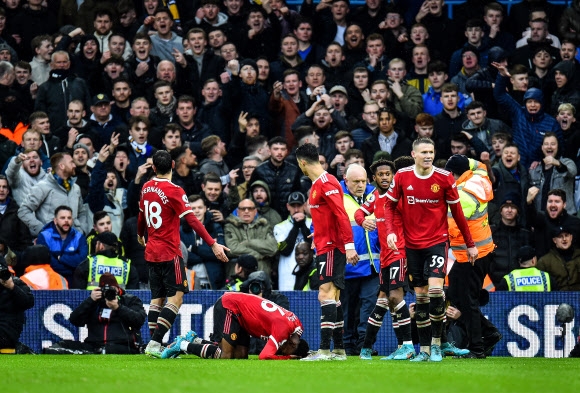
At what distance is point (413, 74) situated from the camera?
2022 centimetres

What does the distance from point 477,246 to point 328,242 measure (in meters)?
1.93

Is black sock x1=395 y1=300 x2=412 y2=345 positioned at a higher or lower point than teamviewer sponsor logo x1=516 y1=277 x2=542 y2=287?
lower

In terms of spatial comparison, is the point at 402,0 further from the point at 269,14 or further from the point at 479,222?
the point at 479,222

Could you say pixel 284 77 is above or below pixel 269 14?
below

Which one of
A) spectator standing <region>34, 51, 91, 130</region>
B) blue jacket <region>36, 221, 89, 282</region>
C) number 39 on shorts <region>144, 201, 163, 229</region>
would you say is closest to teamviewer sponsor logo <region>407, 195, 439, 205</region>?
number 39 on shorts <region>144, 201, 163, 229</region>

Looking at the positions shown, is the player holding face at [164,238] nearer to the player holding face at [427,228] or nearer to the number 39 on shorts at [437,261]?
the player holding face at [427,228]

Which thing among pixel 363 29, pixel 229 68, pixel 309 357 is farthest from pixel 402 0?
pixel 309 357

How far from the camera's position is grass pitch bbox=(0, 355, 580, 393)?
9.03 meters

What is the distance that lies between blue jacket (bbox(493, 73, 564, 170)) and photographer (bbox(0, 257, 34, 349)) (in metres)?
8.38

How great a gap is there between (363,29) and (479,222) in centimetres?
877

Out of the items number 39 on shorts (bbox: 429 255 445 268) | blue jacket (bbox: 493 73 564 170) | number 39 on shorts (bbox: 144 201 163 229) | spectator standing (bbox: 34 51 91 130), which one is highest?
spectator standing (bbox: 34 51 91 130)

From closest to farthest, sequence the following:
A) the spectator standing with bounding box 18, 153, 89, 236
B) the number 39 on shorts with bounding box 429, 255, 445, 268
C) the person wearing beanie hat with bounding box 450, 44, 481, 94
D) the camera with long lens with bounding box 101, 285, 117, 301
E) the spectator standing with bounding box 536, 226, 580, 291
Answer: the number 39 on shorts with bounding box 429, 255, 445, 268 < the camera with long lens with bounding box 101, 285, 117, 301 < the spectator standing with bounding box 536, 226, 580, 291 < the spectator standing with bounding box 18, 153, 89, 236 < the person wearing beanie hat with bounding box 450, 44, 481, 94

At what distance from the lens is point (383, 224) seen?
1339 centimetres

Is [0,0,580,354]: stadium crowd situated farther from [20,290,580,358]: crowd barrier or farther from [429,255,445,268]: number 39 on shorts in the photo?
[429,255,445,268]: number 39 on shorts
